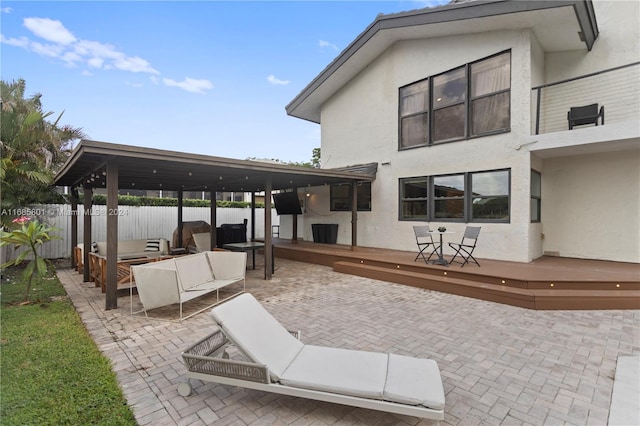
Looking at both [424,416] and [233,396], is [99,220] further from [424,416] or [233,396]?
[424,416]

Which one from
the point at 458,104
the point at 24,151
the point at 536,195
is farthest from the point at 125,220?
the point at 536,195

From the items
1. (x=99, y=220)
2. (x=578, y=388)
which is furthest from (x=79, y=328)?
(x=99, y=220)

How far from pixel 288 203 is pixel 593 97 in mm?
10468

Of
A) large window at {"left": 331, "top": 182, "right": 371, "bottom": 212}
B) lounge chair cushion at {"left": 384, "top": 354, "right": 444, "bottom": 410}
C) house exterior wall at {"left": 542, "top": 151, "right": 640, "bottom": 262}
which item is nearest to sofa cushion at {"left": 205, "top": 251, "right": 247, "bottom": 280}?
lounge chair cushion at {"left": 384, "top": 354, "right": 444, "bottom": 410}

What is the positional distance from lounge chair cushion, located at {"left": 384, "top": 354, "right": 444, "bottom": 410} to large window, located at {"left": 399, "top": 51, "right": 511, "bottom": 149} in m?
7.28

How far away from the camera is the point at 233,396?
2781 mm

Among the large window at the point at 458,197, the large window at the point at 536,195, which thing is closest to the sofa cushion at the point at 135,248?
the large window at the point at 458,197

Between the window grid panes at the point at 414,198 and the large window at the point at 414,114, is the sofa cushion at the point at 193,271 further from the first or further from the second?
the large window at the point at 414,114

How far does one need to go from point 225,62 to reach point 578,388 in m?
16.0

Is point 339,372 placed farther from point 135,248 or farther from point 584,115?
point 584,115

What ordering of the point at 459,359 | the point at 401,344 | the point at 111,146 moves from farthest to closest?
the point at 111,146 < the point at 401,344 < the point at 459,359

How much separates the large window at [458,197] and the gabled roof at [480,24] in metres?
3.62

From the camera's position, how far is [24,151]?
321 inches

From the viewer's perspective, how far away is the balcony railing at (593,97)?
292 inches
